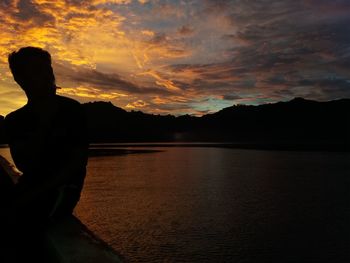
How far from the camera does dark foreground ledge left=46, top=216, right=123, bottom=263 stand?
76.3 inches

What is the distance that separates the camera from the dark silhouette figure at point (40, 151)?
2.63 meters

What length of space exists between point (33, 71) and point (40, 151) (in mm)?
684

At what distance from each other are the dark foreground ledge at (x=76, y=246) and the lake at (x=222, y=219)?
48.3ft

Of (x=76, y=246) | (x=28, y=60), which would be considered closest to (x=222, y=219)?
(x=28, y=60)

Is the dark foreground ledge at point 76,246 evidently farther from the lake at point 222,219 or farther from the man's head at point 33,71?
the lake at point 222,219

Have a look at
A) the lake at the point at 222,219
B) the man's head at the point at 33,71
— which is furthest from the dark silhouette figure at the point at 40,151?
the lake at the point at 222,219

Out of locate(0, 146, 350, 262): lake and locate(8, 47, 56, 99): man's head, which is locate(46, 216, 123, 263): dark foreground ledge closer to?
locate(8, 47, 56, 99): man's head

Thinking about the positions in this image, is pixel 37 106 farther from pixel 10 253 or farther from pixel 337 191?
pixel 337 191

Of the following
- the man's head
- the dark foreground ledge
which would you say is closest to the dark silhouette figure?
the man's head

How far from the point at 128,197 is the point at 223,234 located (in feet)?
46.5

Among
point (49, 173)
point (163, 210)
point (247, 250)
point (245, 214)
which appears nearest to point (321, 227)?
point (245, 214)

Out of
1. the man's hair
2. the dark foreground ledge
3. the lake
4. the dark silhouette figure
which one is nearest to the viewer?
the dark foreground ledge

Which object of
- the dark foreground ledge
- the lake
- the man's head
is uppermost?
the man's head

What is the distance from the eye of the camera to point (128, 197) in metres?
32.9
